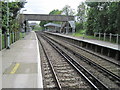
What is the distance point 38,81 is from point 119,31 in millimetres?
19270

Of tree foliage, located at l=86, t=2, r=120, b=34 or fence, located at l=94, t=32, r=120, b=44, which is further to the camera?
tree foliage, located at l=86, t=2, r=120, b=34

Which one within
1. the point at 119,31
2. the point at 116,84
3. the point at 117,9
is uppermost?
the point at 117,9

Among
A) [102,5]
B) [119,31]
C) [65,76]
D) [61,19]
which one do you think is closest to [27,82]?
[65,76]

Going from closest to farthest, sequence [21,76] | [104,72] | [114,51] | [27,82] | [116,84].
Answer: [27,82] → [21,76] → [116,84] → [104,72] → [114,51]

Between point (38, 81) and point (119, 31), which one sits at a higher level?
point (119, 31)

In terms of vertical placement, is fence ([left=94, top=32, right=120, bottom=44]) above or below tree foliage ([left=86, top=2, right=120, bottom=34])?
below

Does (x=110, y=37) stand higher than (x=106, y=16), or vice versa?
(x=106, y=16)

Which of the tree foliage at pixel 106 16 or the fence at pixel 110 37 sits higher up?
the tree foliage at pixel 106 16

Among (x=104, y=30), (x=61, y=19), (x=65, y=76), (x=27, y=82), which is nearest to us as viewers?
(x=27, y=82)

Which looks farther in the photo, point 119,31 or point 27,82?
point 119,31

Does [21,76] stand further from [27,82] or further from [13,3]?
[13,3]

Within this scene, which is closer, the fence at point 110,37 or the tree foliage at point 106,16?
the fence at point 110,37

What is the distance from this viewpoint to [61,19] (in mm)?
65250

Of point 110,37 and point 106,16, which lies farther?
Answer: point 106,16
